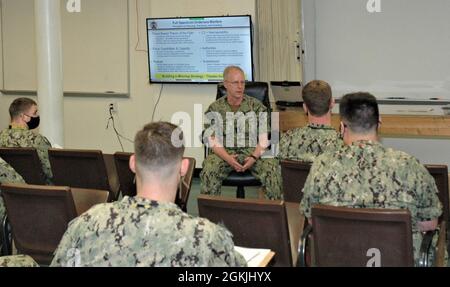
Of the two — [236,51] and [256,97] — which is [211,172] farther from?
[236,51]

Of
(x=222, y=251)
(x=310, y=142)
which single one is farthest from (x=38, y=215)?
(x=310, y=142)

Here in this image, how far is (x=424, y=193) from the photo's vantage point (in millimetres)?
2629

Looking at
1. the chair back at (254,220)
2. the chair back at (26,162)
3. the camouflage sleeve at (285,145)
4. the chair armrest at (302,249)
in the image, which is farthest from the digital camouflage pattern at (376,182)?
the chair back at (26,162)

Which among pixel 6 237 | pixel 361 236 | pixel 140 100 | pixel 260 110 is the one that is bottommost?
pixel 6 237

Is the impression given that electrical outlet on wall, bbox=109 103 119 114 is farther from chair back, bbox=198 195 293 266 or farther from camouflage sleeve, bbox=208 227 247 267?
camouflage sleeve, bbox=208 227 247 267

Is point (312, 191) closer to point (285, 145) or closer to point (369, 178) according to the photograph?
point (369, 178)

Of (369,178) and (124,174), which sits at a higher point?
(369,178)

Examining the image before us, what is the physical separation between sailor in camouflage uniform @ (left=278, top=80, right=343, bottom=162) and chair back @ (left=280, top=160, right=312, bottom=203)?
0.31 m

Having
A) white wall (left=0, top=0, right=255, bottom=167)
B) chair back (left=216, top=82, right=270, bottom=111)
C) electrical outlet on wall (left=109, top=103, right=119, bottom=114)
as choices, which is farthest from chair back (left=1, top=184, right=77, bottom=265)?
electrical outlet on wall (left=109, top=103, right=119, bottom=114)

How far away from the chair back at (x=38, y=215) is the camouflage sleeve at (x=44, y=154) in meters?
1.18

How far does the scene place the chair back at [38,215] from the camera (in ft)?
9.48

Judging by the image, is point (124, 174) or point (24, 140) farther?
point (24, 140)

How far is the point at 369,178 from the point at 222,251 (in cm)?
109

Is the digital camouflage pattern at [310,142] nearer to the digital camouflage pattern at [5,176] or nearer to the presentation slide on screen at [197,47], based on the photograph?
the digital camouflage pattern at [5,176]
